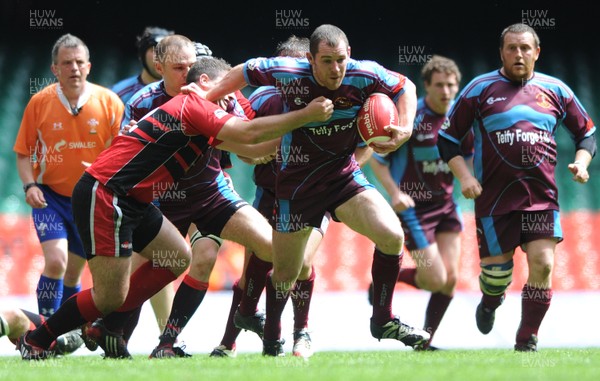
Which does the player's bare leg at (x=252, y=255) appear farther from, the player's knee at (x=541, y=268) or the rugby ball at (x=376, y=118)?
the player's knee at (x=541, y=268)

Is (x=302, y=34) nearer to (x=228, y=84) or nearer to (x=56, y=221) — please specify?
(x=56, y=221)

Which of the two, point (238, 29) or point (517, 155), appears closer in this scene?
point (517, 155)

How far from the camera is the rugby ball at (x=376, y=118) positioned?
6352mm

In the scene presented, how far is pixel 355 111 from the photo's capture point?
6648 mm

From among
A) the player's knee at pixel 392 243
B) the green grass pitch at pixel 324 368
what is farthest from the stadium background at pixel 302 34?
the green grass pitch at pixel 324 368

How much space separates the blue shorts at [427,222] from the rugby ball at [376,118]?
306 cm

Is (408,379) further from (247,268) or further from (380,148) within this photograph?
(247,268)

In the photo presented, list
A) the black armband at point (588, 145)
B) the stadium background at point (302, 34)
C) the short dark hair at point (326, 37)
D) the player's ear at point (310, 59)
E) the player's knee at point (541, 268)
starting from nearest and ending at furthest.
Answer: the short dark hair at point (326, 37), the player's ear at point (310, 59), the player's knee at point (541, 268), the black armband at point (588, 145), the stadium background at point (302, 34)

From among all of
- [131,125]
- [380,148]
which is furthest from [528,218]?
[131,125]

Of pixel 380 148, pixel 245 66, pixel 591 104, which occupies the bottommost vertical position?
pixel 380 148

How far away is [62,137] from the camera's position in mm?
8531

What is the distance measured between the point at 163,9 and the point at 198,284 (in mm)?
11207

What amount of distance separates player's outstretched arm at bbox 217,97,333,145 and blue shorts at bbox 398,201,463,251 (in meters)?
3.38

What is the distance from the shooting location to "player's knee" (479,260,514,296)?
7859mm
